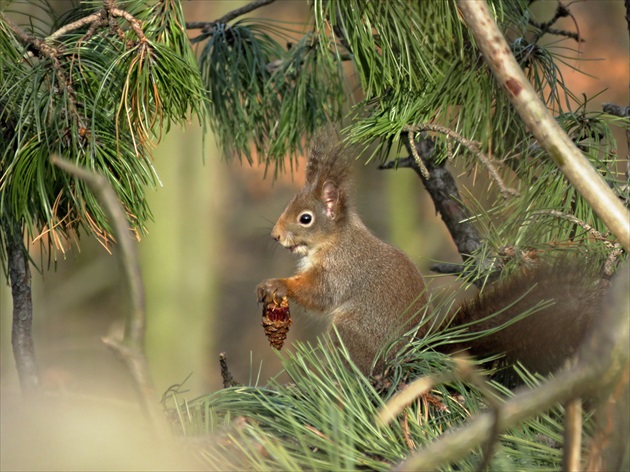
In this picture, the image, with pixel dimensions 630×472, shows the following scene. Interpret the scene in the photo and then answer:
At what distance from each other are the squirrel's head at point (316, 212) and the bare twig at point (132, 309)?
3.00 ft

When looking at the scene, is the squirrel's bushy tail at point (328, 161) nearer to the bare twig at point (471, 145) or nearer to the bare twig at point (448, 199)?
the bare twig at point (448, 199)

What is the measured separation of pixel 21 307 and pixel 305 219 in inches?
21.7

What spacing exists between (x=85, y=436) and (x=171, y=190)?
2.90 meters

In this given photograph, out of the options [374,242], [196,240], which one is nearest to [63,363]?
[196,240]

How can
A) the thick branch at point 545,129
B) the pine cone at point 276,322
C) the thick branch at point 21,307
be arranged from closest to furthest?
the thick branch at point 545,129, the thick branch at point 21,307, the pine cone at point 276,322

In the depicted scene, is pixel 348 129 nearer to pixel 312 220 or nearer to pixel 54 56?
pixel 54 56

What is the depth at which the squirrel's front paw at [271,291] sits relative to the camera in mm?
1221

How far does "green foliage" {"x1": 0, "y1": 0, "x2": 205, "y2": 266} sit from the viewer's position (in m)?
0.76

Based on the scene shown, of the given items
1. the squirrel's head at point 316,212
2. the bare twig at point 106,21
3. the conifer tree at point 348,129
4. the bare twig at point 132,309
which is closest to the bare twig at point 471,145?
the conifer tree at point 348,129

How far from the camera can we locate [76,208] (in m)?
0.81

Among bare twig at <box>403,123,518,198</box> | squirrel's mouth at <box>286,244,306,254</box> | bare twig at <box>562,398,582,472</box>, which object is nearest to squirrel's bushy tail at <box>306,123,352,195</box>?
squirrel's mouth at <box>286,244,306,254</box>

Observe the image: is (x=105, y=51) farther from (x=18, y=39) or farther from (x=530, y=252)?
(x=530, y=252)

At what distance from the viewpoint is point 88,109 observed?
79 centimetres

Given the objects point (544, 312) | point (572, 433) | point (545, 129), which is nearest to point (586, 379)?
point (572, 433)
